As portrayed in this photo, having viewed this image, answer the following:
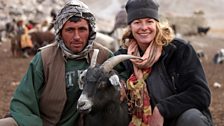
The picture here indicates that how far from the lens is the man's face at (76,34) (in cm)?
513

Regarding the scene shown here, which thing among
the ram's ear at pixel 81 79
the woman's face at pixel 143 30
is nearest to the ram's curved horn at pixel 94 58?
the ram's ear at pixel 81 79

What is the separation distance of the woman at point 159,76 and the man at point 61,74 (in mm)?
460

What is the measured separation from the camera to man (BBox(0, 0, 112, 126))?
508 centimetres

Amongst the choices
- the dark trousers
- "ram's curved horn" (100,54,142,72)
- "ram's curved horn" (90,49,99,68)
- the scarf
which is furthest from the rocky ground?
"ram's curved horn" (100,54,142,72)

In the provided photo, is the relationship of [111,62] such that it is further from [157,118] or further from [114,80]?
[157,118]

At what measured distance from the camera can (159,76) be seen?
16.8 ft

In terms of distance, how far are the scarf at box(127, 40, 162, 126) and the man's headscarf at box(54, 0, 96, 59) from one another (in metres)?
0.43

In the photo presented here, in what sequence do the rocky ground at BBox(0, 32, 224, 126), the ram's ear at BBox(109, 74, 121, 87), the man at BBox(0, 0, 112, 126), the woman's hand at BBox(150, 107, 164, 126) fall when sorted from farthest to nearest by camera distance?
the rocky ground at BBox(0, 32, 224, 126), the man at BBox(0, 0, 112, 126), the woman's hand at BBox(150, 107, 164, 126), the ram's ear at BBox(109, 74, 121, 87)

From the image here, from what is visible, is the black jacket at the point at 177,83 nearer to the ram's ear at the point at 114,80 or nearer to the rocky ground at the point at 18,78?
the ram's ear at the point at 114,80

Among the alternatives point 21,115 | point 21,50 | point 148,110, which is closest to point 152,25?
point 148,110

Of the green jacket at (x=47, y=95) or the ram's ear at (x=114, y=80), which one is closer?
the ram's ear at (x=114, y=80)

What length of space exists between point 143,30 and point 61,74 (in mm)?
912

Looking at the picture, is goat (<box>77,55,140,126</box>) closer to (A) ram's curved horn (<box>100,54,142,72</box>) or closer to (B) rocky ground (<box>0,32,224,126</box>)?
(A) ram's curved horn (<box>100,54,142,72</box>)

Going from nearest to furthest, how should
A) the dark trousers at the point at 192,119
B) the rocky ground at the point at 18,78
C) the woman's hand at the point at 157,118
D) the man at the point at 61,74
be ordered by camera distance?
1. the dark trousers at the point at 192,119
2. the woman's hand at the point at 157,118
3. the man at the point at 61,74
4. the rocky ground at the point at 18,78
